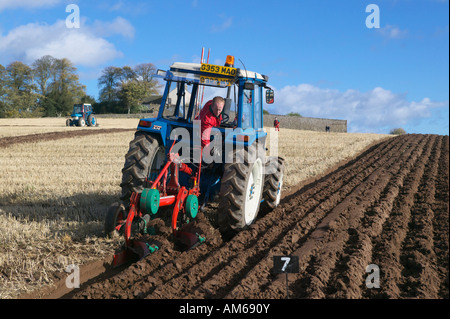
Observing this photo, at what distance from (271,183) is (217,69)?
74.8 inches

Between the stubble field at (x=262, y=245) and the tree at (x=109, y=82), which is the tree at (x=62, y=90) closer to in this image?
the tree at (x=109, y=82)

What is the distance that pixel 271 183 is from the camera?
6246 mm

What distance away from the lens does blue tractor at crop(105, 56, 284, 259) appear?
15.7ft

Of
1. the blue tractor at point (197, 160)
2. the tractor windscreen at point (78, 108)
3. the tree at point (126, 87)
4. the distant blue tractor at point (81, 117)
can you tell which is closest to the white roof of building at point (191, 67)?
the blue tractor at point (197, 160)

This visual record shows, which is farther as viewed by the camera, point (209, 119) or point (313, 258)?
point (209, 119)

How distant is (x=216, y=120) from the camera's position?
18.0 feet

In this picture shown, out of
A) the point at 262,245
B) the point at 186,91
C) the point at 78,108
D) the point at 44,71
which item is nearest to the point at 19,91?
the point at 44,71

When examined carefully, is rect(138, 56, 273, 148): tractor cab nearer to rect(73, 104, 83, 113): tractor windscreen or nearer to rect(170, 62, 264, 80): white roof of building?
rect(170, 62, 264, 80): white roof of building

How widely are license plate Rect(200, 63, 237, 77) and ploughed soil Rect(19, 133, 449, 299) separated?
2.01 meters

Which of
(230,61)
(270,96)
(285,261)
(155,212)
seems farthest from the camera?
(270,96)

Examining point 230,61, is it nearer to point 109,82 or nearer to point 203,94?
point 203,94

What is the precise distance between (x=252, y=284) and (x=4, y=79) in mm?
56135

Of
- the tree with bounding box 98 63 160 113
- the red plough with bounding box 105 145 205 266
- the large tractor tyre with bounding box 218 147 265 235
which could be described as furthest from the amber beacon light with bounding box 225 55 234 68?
the tree with bounding box 98 63 160 113
